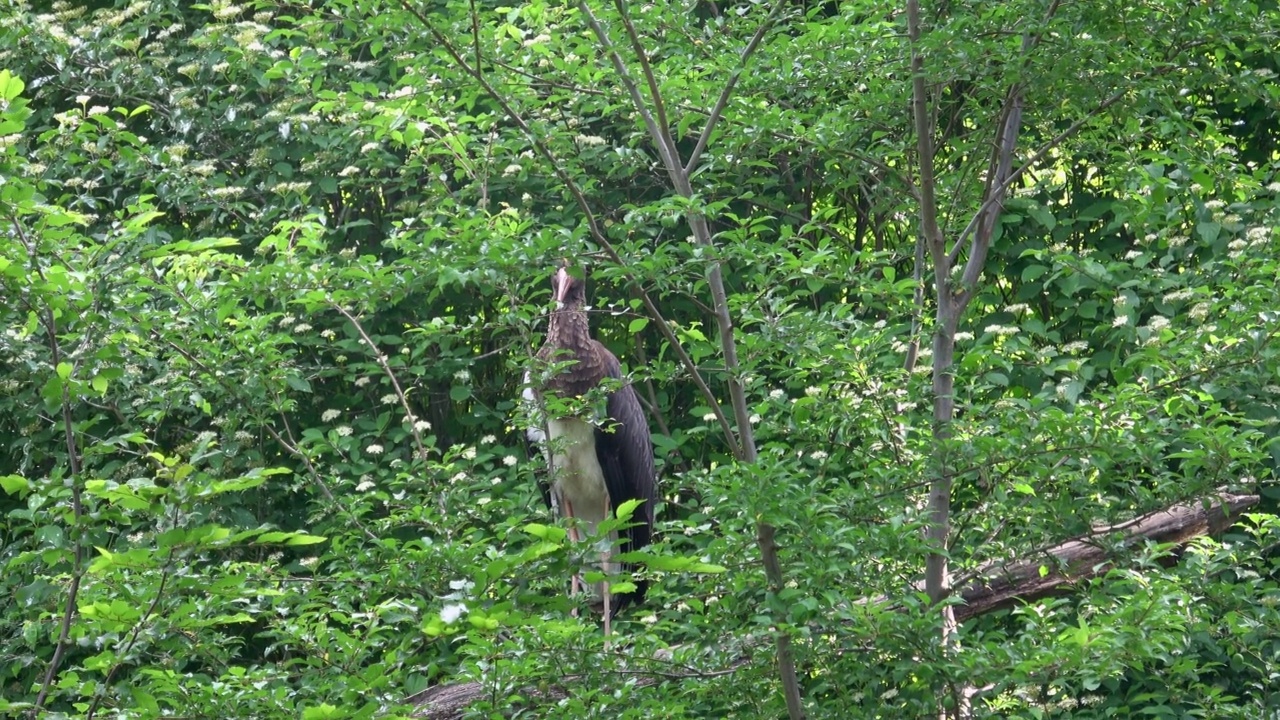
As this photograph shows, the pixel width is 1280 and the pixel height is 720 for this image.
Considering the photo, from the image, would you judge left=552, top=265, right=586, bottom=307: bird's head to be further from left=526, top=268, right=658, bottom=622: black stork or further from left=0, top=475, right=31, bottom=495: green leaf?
left=0, top=475, right=31, bottom=495: green leaf

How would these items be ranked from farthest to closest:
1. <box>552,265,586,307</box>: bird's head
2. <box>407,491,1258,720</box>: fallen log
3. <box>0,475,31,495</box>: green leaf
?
<box>552,265,586,307</box>: bird's head
<box>407,491,1258,720</box>: fallen log
<box>0,475,31,495</box>: green leaf

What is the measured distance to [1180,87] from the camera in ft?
8.84

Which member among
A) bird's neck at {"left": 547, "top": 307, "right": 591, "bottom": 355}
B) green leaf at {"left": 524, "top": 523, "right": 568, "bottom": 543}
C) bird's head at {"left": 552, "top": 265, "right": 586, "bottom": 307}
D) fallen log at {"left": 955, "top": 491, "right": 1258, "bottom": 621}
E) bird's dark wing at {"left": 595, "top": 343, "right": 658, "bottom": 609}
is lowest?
fallen log at {"left": 955, "top": 491, "right": 1258, "bottom": 621}

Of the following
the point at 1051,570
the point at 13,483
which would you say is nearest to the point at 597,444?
the point at 1051,570

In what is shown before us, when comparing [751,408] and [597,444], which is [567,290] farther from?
[751,408]

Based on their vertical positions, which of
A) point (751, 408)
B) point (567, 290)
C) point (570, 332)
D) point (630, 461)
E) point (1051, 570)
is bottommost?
point (1051, 570)

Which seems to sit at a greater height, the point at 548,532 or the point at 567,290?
the point at 567,290

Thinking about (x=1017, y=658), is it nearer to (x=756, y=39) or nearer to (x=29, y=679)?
(x=756, y=39)

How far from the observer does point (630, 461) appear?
14.3 ft

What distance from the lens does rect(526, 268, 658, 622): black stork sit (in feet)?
13.6

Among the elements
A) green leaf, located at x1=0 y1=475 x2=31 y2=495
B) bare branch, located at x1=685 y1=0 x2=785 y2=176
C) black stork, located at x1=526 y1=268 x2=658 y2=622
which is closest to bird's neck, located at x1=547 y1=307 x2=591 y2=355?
black stork, located at x1=526 y1=268 x2=658 y2=622

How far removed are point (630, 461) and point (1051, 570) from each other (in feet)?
5.11

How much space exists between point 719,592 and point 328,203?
298 centimetres

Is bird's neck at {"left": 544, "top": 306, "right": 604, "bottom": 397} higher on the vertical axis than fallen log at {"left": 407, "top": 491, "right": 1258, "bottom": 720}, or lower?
higher
